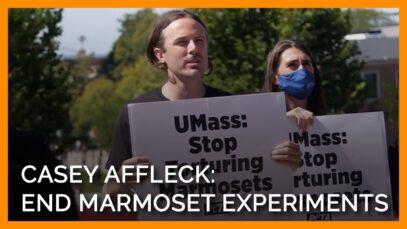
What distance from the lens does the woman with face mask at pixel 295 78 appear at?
3988 millimetres

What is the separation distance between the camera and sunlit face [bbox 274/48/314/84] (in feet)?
13.4

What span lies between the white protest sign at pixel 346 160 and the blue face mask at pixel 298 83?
16 centimetres

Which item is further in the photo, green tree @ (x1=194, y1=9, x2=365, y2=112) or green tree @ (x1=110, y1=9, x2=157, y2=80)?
green tree @ (x1=110, y1=9, x2=157, y2=80)

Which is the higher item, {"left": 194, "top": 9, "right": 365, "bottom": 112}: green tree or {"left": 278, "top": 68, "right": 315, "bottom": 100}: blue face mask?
{"left": 194, "top": 9, "right": 365, "bottom": 112}: green tree

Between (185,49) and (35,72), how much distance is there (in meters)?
27.6

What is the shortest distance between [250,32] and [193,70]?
82.1 ft

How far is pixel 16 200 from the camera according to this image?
9.27 ft

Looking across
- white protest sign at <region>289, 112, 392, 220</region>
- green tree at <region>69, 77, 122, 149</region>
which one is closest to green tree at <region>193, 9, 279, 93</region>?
green tree at <region>69, 77, 122, 149</region>

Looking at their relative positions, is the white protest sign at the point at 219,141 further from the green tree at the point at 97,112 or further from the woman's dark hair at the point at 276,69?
the green tree at the point at 97,112

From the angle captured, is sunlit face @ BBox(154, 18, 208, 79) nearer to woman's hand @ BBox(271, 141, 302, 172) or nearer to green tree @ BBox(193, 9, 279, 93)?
woman's hand @ BBox(271, 141, 302, 172)

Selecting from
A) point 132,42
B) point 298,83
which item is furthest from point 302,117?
point 132,42

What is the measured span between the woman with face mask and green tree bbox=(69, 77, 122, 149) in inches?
1464

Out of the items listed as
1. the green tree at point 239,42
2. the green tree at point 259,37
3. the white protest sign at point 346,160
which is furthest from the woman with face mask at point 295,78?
the green tree at point 239,42

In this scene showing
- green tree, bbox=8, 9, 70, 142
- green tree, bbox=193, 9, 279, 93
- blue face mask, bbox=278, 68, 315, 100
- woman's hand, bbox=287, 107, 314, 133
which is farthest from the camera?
green tree, bbox=8, 9, 70, 142
